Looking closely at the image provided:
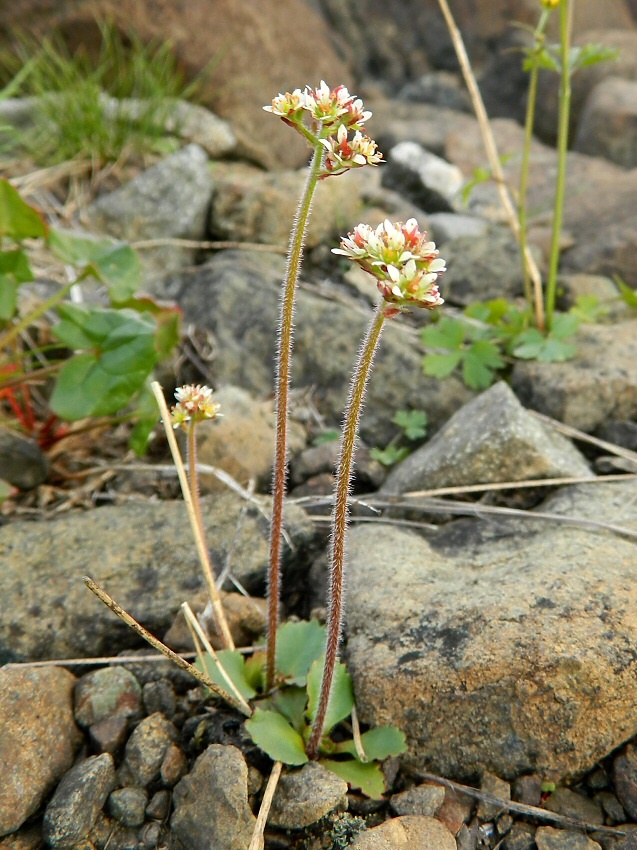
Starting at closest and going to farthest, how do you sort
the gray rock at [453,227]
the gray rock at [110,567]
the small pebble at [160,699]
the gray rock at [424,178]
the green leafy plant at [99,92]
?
the small pebble at [160,699]
the gray rock at [110,567]
the gray rock at [453,227]
the green leafy plant at [99,92]
the gray rock at [424,178]

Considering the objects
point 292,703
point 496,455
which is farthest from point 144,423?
point 496,455

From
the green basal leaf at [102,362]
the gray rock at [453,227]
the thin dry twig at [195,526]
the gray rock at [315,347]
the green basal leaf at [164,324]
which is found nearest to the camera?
the thin dry twig at [195,526]

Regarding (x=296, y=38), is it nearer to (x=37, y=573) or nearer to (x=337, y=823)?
(x=37, y=573)

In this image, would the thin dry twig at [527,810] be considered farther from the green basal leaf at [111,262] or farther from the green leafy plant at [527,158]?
the green basal leaf at [111,262]

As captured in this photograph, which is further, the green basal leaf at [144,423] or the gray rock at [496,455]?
the green basal leaf at [144,423]

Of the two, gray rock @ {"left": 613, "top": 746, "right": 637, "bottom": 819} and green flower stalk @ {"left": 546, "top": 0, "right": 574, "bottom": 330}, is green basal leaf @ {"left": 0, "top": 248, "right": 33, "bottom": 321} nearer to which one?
green flower stalk @ {"left": 546, "top": 0, "right": 574, "bottom": 330}

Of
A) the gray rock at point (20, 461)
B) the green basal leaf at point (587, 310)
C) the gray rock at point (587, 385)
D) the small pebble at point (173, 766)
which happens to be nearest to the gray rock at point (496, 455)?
the gray rock at point (587, 385)

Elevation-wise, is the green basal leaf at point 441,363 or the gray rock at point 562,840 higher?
the green basal leaf at point 441,363

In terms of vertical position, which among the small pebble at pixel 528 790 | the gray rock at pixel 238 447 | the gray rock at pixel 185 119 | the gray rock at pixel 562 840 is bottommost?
the gray rock at pixel 562 840
